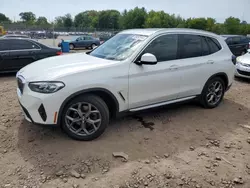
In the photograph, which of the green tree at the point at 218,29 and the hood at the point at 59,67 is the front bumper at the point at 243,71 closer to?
the hood at the point at 59,67

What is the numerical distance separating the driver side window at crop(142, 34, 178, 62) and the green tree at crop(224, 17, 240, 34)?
7143 cm

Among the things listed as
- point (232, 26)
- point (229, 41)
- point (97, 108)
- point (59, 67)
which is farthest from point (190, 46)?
point (232, 26)

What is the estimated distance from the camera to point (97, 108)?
352 cm

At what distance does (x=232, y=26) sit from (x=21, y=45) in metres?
71.5

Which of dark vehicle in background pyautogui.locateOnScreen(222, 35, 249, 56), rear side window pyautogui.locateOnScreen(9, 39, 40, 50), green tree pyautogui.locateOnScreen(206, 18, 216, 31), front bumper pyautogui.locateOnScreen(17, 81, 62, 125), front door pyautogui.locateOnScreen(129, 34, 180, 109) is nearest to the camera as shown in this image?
front bumper pyautogui.locateOnScreen(17, 81, 62, 125)

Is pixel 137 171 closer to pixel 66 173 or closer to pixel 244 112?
pixel 66 173

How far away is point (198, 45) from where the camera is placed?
15.6ft

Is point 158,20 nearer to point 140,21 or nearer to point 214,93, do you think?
point 140,21

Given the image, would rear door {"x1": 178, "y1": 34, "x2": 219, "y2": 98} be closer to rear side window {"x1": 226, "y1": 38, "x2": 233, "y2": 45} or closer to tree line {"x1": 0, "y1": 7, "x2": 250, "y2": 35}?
rear side window {"x1": 226, "y1": 38, "x2": 233, "y2": 45}

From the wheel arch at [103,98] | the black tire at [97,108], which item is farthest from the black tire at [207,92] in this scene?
the black tire at [97,108]

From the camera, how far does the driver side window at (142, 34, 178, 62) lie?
4051mm

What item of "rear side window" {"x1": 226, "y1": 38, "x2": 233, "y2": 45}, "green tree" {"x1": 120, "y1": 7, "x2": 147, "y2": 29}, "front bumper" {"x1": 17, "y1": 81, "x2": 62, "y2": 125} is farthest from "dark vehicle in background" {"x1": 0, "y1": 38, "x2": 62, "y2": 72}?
"green tree" {"x1": 120, "y1": 7, "x2": 147, "y2": 29}

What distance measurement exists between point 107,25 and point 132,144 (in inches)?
4404

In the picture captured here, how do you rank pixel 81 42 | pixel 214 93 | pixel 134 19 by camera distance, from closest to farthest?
pixel 214 93 → pixel 81 42 → pixel 134 19
